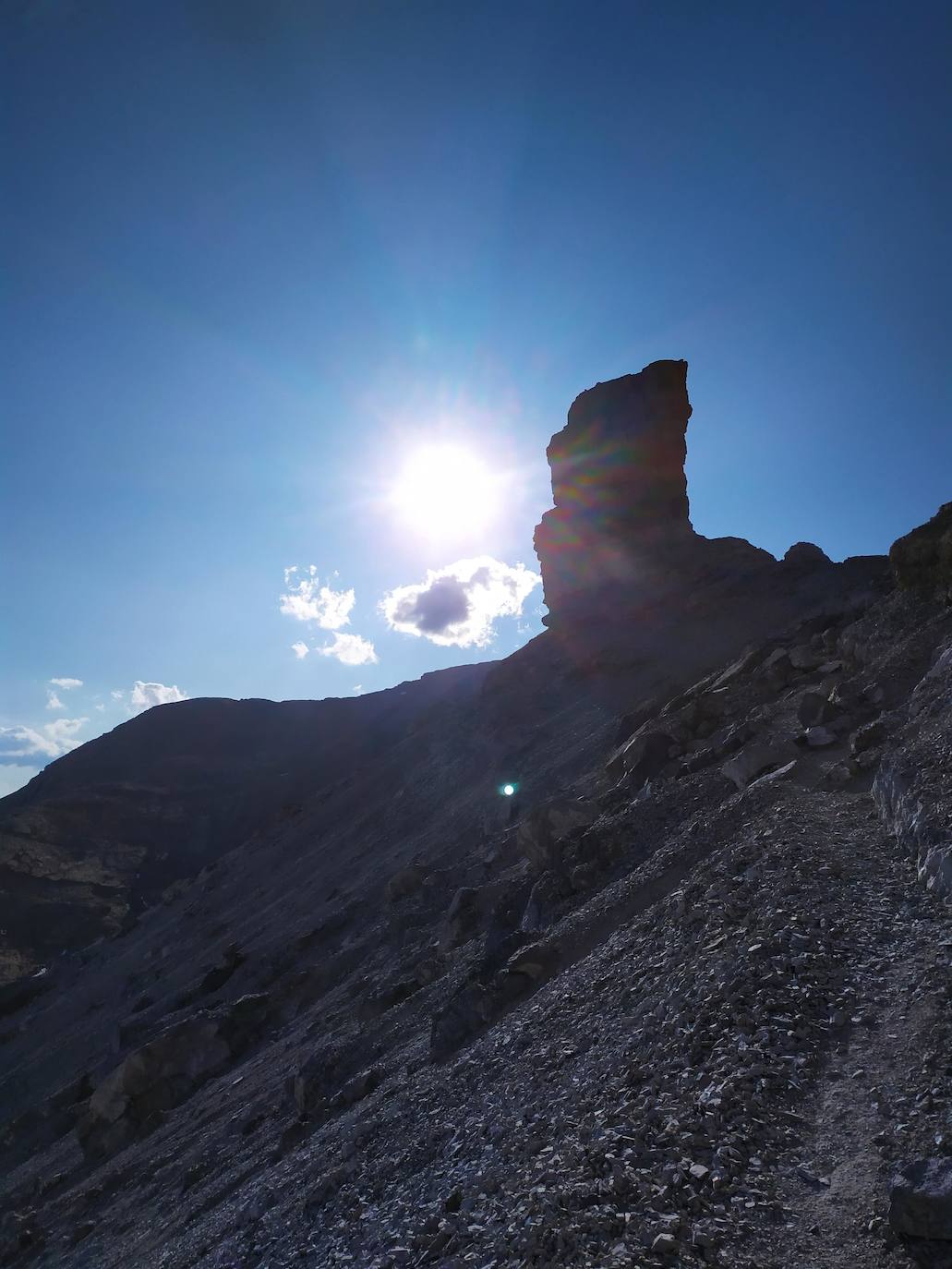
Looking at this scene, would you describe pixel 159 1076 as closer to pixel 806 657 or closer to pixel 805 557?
pixel 806 657

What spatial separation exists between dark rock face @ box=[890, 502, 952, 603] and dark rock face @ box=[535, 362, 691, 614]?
30.9 metres

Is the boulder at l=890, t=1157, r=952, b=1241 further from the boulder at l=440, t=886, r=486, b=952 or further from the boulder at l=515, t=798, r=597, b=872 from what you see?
the boulder at l=440, t=886, r=486, b=952

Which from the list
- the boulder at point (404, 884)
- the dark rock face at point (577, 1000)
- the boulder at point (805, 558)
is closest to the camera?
the dark rock face at point (577, 1000)

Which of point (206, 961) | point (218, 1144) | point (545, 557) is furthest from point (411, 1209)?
point (545, 557)

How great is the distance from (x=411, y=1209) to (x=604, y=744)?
26.3 meters

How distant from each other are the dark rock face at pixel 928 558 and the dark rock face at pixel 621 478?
101 ft

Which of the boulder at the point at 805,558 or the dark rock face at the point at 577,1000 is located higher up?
the boulder at the point at 805,558

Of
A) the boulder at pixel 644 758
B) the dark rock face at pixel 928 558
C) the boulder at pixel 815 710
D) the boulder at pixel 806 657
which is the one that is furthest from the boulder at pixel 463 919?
the dark rock face at pixel 928 558

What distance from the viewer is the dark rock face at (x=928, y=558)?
761 inches

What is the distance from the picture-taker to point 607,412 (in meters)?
54.5

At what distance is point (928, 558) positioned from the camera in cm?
2033

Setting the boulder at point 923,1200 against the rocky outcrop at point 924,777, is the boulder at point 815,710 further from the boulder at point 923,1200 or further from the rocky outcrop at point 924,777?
the boulder at point 923,1200

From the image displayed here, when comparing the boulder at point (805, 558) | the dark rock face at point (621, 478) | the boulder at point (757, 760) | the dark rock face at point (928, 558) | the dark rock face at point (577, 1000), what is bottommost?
the dark rock face at point (577, 1000)

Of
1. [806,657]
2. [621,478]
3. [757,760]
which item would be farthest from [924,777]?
[621,478]
